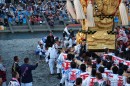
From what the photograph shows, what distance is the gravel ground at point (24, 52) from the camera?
17.4 meters

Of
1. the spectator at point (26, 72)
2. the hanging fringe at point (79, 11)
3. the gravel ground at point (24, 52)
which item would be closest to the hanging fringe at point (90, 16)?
the hanging fringe at point (79, 11)

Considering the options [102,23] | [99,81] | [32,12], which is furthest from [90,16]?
[32,12]

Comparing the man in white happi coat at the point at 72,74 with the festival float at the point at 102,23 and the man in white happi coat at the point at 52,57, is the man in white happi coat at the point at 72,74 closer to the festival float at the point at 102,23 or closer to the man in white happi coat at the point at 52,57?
the man in white happi coat at the point at 52,57

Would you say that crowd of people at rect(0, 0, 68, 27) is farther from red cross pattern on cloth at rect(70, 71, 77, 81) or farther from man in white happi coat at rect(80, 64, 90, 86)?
man in white happi coat at rect(80, 64, 90, 86)

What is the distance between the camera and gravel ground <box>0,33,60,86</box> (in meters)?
17.4

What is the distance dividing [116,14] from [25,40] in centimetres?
1183

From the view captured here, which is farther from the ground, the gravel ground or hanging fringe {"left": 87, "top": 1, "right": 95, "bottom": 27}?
hanging fringe {"left": 87, "top": 1, "right": 95, "bottom": 27}

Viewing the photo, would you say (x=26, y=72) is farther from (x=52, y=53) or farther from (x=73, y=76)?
(x=52, y=53)

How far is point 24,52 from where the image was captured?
24781mm

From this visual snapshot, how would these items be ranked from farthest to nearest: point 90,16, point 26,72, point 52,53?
point 90,16, point 52,53, point 26,72

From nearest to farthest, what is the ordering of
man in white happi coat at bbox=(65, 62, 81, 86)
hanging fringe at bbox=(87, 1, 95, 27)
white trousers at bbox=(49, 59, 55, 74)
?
man in white happi coat at bbox=(65, 62, 81, 86) < white trousers at bbox=(49, 59, 55, 74) < hanging fringe at bbox=(87, 1, 95, 27)

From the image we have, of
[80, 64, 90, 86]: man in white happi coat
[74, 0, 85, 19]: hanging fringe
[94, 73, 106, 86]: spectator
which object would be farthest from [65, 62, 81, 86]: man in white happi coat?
[74, 0, 85, 19]: hanging fringe

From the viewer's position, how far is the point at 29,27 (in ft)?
122

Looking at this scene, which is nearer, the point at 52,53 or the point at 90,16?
the point at 52,53
